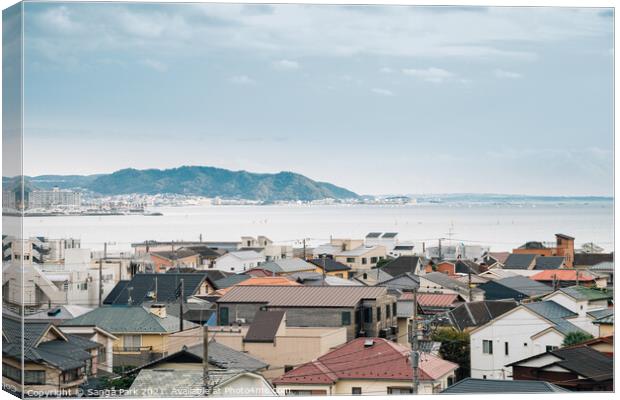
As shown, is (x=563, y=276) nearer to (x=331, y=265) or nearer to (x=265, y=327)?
(x=331, y=265)

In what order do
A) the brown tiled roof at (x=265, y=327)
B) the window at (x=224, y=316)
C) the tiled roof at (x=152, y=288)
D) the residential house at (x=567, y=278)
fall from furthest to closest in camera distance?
the residential house at (x=567, y=278)
the tiled roof at (x=152, y=288)
the window at (x=224, y=316)
the brown tiled roof at (x=265, y=327)

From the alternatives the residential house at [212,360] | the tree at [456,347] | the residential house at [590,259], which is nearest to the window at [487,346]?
the tree at [456,347]

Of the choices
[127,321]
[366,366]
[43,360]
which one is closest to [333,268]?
[127,321]

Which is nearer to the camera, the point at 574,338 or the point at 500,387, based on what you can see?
the point at 500,387

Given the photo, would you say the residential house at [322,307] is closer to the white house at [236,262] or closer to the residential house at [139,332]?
the residential house at [139,332]

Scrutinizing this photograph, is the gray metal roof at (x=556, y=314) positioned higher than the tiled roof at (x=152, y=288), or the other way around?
the gray metal roof at (x=556, y=314)
